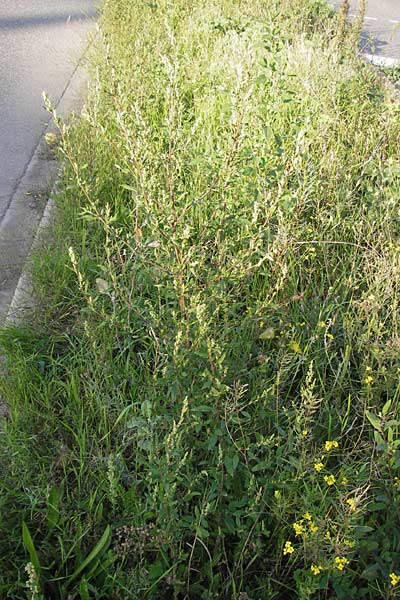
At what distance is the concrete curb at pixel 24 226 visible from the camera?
3.04 m

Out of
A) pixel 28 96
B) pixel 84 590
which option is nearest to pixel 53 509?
pixel 84 590

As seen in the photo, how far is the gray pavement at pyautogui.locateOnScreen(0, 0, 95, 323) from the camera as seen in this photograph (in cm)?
368

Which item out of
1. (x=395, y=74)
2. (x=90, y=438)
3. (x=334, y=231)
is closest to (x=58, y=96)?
(x=395, y=74)

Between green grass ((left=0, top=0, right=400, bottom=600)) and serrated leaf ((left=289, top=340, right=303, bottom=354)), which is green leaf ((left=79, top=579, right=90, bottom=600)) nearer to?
green grass ((left=0, top=0, right=400, bottom=600))

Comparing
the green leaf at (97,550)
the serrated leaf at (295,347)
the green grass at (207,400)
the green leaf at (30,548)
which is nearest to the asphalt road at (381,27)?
the green grass at (207,400)

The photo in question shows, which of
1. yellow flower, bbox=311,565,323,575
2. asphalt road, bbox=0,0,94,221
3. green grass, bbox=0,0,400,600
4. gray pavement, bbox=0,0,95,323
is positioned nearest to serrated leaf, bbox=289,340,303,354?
green grass, bbox=0,0,400,600

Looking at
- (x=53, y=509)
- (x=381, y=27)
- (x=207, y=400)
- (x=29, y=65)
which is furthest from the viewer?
(x=381, y=27)

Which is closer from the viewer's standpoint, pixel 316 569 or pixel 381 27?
pixel 316 569

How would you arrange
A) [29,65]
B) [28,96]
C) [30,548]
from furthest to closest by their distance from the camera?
[29,65]
[28,96]
[30,548]

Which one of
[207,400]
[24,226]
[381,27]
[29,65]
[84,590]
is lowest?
[84,590]

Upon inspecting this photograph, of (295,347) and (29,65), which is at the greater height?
(29,65)

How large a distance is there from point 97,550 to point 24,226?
2372 millimetres

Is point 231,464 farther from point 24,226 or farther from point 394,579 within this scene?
point 24,226

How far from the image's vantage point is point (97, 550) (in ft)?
6.13
